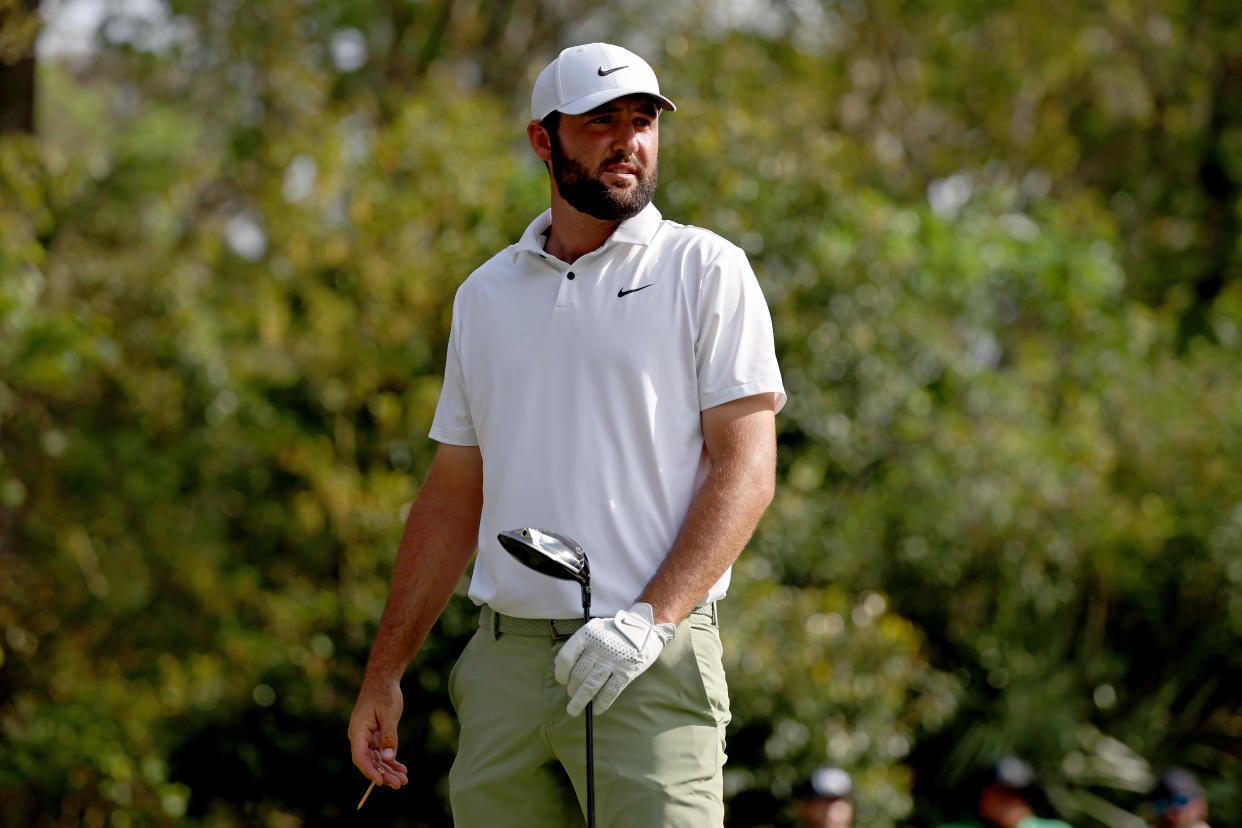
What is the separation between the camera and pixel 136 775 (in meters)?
10.4

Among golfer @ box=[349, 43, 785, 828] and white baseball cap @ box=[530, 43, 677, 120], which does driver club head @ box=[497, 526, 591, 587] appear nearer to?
golfer @ box=[349, 43, 785, 828]

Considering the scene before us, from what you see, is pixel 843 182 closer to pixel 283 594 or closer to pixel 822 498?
pixel 822 498

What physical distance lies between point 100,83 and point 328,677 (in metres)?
19.6

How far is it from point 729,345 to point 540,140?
2.22ft

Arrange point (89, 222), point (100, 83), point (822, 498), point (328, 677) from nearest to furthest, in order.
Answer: point (328, 677), point (822, 498), point (89, 222), point (100, 83)

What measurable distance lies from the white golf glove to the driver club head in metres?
0.12

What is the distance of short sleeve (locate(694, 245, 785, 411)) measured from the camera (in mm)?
3133

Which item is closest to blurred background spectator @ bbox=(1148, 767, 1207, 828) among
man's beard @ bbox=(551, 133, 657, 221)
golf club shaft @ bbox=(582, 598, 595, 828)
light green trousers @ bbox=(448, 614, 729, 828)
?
light green trousers @ bbox=(448, 614, 729, 828)

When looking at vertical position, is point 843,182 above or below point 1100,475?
above

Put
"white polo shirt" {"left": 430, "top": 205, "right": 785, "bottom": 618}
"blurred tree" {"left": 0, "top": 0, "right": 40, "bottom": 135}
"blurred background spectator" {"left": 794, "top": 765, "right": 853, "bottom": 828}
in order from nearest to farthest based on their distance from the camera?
"white polo shirt" {"left": 430, "top": 205, "right": 785, "bottom": 618} → "blurred background spectator" {"left": 794, "top": 765, "right": 853, "bottom": 828} → "blurred tree" {"left": 0, "top": 0, "right": 40, "bottom": 135}

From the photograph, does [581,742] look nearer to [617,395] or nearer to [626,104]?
[617,395]

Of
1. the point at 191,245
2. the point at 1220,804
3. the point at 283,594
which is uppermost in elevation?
the point at 191,245

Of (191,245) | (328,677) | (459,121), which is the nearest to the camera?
(328,677)

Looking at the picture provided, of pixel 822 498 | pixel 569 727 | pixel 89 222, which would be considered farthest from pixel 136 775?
pixel 569 727
